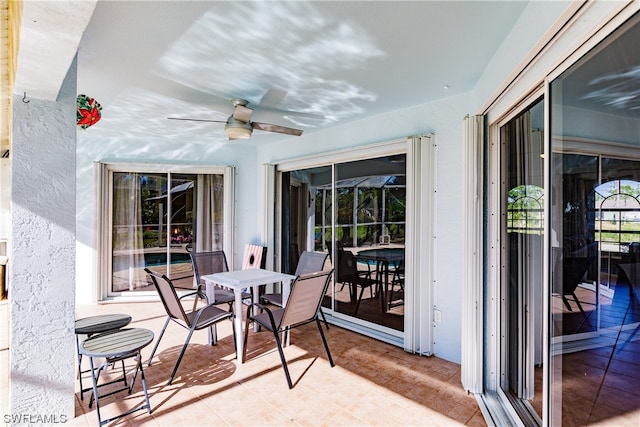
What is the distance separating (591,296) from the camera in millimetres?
1483

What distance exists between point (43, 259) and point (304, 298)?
1.84 meters

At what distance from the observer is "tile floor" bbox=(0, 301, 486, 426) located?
2.34 meters

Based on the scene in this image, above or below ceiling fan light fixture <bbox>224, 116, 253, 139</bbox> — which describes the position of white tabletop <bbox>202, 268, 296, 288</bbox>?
below

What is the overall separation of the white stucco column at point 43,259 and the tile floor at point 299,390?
1.07 feet

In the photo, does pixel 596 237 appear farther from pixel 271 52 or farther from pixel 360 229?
pixel 360 229

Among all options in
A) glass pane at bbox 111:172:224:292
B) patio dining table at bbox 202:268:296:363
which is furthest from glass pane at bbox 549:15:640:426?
glass pane at bbox 111:172:224:292

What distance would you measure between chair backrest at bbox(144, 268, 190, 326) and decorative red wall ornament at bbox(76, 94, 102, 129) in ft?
4.11

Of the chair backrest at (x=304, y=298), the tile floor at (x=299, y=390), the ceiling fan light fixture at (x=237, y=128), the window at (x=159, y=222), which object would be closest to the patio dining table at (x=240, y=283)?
the tile floor at (x=299, y=390)

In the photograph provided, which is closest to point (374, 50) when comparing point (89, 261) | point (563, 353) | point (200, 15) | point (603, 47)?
point (200, 15)

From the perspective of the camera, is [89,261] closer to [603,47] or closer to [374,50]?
[374,50]

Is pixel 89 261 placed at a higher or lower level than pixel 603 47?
lower

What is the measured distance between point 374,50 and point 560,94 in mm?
1183

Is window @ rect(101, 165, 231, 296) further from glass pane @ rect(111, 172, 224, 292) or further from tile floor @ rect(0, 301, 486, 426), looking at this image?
tile floor @ rect(0, 301, 486, 426)

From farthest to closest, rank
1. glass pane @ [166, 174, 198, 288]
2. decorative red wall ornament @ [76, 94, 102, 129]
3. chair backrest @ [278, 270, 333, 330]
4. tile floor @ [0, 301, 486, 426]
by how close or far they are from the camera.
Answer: glass pane @ [166, 174, 198, 288] < chair backrest @ [278, 270, 333, 330] < decorative red wall ornament @ [76, 94, 102, 129] < tile floor @ [0, 301, 486, 426]
